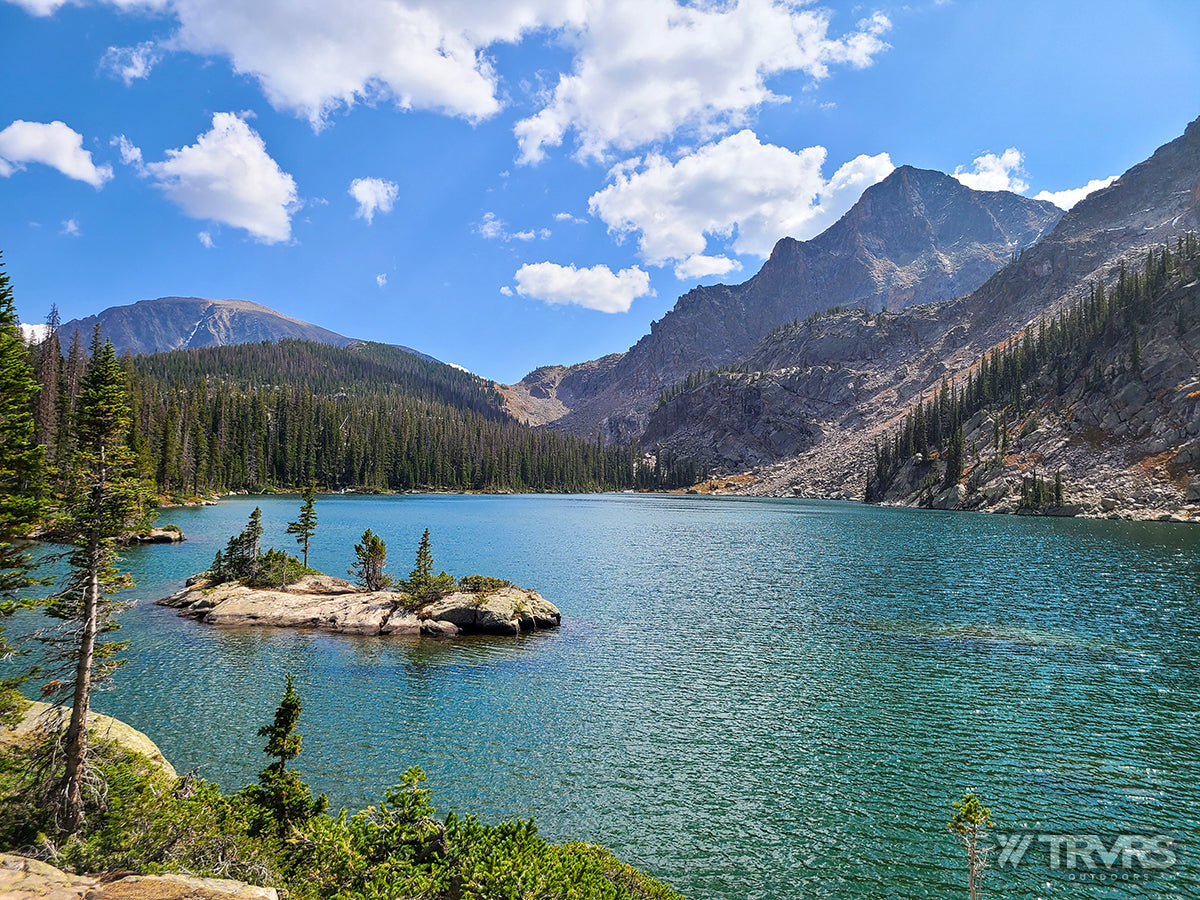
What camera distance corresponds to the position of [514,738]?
2600 cm

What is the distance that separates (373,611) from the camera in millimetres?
45656

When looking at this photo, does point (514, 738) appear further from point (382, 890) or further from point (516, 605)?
point (516, 605)

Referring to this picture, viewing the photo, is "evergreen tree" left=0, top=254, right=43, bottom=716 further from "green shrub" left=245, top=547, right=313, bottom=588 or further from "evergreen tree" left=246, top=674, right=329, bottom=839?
"green shrub" left=245, top=547, right=313, bottom=588

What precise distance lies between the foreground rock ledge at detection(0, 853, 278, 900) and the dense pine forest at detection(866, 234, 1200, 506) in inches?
6203

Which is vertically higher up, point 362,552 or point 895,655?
point 362,552

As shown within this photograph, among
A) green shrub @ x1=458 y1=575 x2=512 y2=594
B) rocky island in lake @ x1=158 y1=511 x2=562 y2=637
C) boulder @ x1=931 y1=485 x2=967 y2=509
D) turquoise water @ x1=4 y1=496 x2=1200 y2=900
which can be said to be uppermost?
boulder @ x1=931 y1=485 x2=967 y2=509

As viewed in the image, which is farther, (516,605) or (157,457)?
(157,457)

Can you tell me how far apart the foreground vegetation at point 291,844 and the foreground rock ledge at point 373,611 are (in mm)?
28033

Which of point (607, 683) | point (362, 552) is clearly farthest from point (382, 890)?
point (362, 552)

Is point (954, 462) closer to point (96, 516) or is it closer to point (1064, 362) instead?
point (1064, 362)

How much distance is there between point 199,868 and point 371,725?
15.4 m

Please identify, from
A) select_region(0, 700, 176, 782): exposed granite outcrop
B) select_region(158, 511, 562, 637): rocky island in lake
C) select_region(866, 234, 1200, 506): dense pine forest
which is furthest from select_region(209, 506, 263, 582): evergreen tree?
select_region(866, 234, 1200, 506): dense pine forest

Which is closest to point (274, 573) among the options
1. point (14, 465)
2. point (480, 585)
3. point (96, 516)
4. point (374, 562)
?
point (374, 562)

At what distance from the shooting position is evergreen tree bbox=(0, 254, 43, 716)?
55.5 ft
